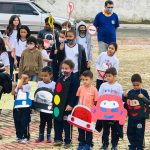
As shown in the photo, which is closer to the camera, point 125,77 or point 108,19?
point 108,19

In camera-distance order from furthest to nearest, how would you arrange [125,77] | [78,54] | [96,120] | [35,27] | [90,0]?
[90,0]
[35,27]
[125,77]
[78,54]
[96,120]

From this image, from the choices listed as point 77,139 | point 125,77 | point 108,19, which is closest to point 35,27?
point 125,77

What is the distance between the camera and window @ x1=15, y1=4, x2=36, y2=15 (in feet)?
94.9

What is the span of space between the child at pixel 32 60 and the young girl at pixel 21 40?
4.51 ft

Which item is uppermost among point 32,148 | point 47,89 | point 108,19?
point 108,19

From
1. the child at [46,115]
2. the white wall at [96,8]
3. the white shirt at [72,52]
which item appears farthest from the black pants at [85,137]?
the white wall at [96,8]

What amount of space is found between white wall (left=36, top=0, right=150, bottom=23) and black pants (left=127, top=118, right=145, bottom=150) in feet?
98.5

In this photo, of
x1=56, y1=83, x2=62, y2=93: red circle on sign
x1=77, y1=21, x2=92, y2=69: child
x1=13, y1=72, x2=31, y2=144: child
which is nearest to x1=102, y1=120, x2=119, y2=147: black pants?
x1=56, y1=83, x2=62, y2=93: red circle on sign

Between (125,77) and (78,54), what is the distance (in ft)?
20.0

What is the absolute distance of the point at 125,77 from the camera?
1772 cm

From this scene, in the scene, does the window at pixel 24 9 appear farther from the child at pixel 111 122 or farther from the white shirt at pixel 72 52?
the child at pixel 111 122

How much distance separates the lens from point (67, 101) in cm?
1005

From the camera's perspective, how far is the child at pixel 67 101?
10.0m

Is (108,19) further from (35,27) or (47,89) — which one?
(35,27)
